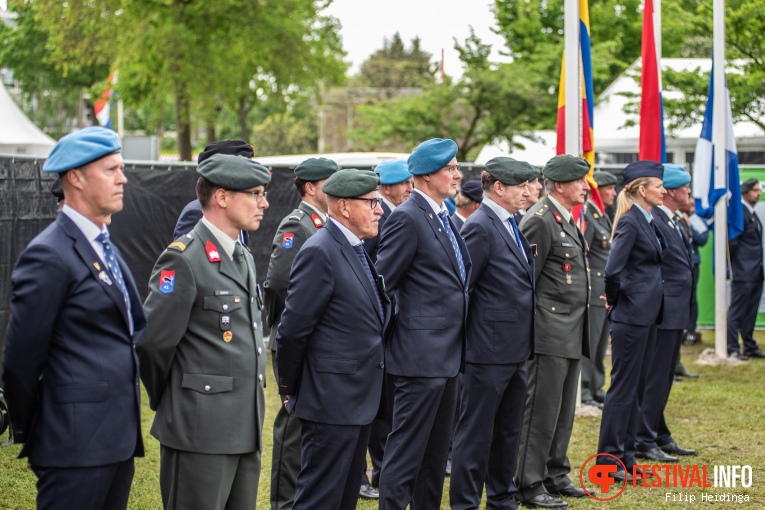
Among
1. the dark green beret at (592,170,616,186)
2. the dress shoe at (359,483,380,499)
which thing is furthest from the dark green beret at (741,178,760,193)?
the dress shoe at (359,483,380,499)

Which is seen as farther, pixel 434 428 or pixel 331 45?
pixel 331 45

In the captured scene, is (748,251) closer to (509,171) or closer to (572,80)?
(572,80)

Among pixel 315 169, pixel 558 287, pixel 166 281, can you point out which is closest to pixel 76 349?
pixel 166 281

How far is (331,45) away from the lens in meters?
26.6

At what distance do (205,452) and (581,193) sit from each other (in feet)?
12.0

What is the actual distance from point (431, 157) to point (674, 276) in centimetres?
282

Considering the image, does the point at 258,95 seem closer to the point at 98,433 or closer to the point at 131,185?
the point at 131,185

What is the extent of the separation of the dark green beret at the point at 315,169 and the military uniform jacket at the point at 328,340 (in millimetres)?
1507

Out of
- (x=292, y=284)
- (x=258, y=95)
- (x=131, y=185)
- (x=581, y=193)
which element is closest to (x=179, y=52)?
(x=258, y=95)

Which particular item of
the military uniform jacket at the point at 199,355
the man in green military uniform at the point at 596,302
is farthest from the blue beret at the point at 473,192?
the military uniform jacket at the point at 199,355

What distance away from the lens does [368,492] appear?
6609 mm

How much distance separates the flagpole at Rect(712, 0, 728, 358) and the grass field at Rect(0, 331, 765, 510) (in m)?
0.64

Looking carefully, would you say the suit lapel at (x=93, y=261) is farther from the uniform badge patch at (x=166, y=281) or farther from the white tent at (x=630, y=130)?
the white tent at (x=630, y=130)

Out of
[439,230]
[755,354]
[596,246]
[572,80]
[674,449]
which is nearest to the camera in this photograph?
[439,230]
